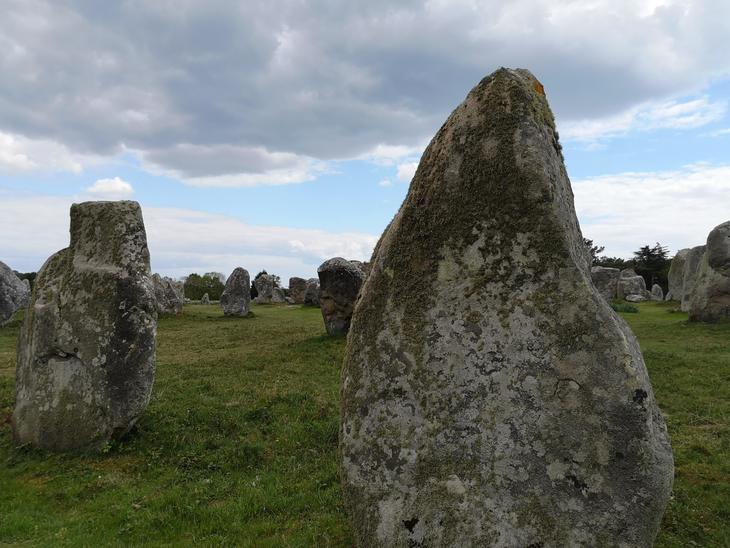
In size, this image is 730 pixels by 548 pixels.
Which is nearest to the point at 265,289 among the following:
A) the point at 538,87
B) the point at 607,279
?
the point at 607,279

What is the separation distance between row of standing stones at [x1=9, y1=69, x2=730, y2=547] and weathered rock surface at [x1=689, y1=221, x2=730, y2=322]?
18.1 metres

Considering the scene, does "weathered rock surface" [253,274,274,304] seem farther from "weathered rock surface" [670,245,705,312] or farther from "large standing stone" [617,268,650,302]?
"weathered rock surface" [670,245,705,312]

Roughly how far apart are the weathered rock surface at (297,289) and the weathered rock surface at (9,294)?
19.8m

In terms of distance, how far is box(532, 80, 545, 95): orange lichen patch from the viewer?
15.5 feet

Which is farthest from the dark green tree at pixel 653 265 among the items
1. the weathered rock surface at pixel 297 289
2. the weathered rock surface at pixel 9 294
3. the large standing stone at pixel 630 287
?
the weathered rock surface at pixel 9 294

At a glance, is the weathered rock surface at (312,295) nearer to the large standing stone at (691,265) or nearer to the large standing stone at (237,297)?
the large standing stone at (237,297)

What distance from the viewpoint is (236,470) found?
7.80 metres

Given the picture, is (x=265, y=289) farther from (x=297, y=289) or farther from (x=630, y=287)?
(x=630, y=287)

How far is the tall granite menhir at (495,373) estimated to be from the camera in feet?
12.8

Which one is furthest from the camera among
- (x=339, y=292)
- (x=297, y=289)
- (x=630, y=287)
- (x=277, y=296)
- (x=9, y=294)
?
(x=277, y=296)

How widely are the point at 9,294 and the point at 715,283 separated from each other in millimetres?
27013

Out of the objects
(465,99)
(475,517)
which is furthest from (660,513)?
(465,99)

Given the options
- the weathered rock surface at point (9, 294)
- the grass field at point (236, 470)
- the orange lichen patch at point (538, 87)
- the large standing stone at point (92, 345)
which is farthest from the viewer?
the weathered rock surface at point (9, 294)

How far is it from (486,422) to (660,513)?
124 cm
